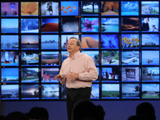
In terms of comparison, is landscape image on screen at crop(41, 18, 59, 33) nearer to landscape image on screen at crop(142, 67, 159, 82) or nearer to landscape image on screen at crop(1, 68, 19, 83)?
landscape image on screen at crop(1, 68, 19, 83)

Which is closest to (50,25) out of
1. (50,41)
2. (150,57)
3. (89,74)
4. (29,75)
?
(50,41)

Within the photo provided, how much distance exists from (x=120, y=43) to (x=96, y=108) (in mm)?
3629

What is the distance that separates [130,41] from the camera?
18.4 feet

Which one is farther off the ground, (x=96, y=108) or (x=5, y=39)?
(x=5, y=39)

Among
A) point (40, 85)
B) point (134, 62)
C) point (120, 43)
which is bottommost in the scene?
point (40, 85)

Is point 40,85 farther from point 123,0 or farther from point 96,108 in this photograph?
point 96,108

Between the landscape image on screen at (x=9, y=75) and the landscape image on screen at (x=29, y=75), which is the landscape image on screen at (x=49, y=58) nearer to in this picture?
the landscape image on screen at (x=29, y=75)

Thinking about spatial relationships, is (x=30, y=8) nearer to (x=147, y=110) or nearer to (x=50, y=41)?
(x=50, y=41)

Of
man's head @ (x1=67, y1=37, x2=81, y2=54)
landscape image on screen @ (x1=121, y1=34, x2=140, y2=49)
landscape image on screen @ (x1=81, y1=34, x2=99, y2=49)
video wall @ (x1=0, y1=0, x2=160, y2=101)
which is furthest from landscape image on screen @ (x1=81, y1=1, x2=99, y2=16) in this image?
man's head @ (x1=67, y1=37, x2=81, y2=54)

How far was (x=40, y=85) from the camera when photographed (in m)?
5.62

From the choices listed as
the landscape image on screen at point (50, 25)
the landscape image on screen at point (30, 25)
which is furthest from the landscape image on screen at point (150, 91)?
the landscape image on screen at point (30, 25)

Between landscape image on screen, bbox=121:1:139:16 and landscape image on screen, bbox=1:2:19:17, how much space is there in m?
2.38

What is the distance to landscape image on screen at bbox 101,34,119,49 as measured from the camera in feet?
18.4

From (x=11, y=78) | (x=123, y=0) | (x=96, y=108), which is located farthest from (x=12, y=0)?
(x=96, y=108)
